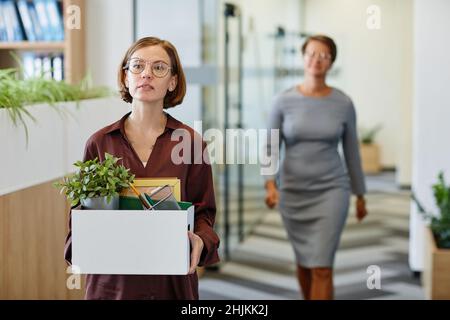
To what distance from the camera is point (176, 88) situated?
5.53ft

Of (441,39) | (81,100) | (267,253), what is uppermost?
(441,39)

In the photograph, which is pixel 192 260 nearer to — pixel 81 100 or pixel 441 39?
pixel 81 100

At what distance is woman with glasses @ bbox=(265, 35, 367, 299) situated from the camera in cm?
358

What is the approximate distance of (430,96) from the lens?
475 cm

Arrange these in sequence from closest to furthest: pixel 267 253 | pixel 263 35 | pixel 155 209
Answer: pixel 155 209 < pixel 267 253 < pixel 263 35

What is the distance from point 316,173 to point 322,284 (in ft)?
1.52

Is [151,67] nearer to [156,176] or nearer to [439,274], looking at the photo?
[156,176]

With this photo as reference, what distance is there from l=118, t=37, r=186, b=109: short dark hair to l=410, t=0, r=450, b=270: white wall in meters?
3.24

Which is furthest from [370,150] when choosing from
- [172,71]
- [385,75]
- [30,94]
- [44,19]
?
[172,71]

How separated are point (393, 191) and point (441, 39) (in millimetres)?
4475

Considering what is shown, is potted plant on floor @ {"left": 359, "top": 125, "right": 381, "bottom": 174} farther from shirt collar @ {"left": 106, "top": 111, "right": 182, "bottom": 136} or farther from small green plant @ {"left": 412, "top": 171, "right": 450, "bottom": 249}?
shirt collar @ {"left": 106, "top": 111, "right": 182, "bottom": 136}

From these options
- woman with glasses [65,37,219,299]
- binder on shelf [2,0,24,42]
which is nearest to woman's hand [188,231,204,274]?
woman with glasses [65,37,219,299]

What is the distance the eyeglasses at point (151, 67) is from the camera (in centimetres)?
165

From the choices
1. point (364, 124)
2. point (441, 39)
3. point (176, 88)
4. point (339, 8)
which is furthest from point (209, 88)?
point (364, 124)
